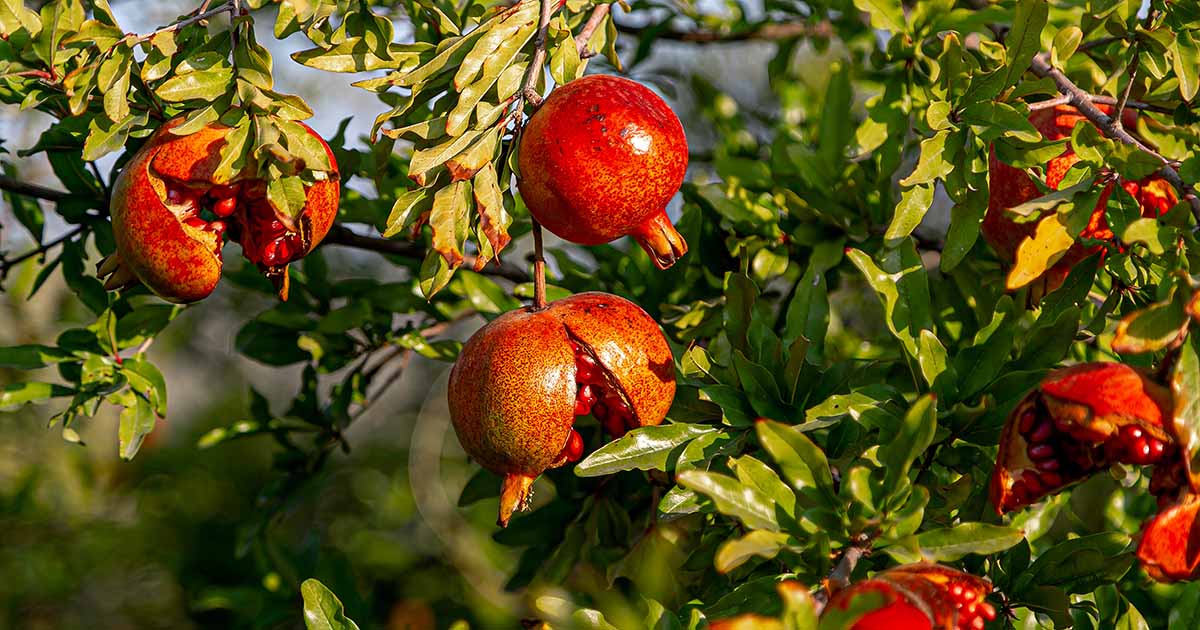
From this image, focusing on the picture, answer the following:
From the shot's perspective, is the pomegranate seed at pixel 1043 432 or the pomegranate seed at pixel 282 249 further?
the pomegranate seed at pixel 282 249

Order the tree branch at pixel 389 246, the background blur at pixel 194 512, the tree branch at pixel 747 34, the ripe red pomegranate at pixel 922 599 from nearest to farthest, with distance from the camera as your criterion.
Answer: the ripe red pomegranate at pixel 922 599
the tree branch at pixel 389 246
the tree branch at pixel 747 34
the background blur at pixel 194 512

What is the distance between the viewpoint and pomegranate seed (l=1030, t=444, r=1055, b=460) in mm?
946

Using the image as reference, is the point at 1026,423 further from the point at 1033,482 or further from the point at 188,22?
the point at 188,22

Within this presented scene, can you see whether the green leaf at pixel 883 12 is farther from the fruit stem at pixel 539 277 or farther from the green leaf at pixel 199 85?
the green leaf at pixel 199 85

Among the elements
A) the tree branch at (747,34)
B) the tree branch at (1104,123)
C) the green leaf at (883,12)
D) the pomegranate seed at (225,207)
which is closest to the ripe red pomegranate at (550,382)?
the pomegranate seed at (225,207)

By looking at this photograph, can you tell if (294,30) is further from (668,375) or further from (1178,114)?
(1178,114)

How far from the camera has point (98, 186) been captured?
1630 millimetres

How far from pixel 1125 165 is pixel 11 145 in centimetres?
266

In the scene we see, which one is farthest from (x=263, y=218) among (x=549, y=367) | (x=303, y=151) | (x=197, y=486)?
(x=197, y=486)

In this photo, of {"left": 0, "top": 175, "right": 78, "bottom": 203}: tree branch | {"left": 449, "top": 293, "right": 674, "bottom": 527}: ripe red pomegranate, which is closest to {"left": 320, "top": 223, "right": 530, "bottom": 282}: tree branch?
{"left": 0, "top": 175, "right": 78, "bottom": 203}: tree branch

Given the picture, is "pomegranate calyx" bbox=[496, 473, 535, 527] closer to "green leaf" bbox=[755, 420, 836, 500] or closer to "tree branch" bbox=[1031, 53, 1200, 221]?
"green leaf" bbox=[755, 420, 836, 500]

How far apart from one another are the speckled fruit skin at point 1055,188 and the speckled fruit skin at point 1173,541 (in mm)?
404

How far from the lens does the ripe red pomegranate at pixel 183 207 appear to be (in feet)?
3.60

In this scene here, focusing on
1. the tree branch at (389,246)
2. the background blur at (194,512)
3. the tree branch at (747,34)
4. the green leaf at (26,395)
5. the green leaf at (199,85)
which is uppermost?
the green leaf at (199,85)
